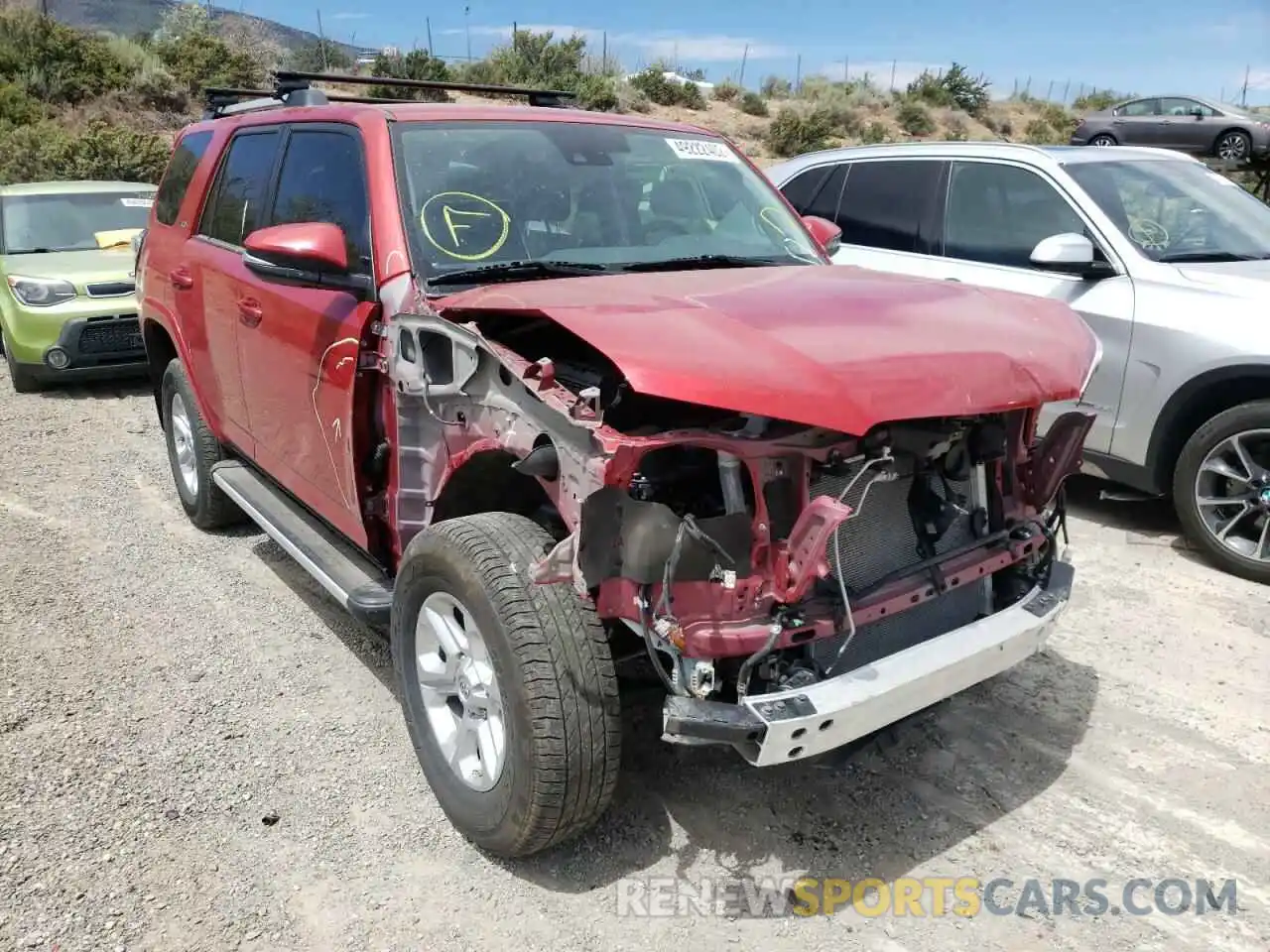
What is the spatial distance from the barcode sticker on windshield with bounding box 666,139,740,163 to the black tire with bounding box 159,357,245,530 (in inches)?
106

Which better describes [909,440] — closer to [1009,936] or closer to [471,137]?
[1009,936]

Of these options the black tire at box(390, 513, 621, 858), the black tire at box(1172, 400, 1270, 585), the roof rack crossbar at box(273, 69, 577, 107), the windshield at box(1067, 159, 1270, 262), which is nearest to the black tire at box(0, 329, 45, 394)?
the roof rack crossbar at box(273, 69, 577, 107)

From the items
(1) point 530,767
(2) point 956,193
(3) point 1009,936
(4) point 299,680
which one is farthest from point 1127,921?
(2) point 956,193

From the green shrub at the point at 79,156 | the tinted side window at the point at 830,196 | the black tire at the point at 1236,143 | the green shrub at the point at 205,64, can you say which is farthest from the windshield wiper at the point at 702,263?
the green shrub at the point at 205,64

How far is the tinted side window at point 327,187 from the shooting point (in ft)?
11.0

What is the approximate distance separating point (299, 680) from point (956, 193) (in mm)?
4712

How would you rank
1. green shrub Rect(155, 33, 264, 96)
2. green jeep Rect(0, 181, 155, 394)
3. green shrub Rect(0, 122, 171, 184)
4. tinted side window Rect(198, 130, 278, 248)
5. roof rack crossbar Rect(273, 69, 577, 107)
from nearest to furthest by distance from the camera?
1. tinted side window Rect(198, 130, 278, 248)
2. roof rack crossbar Rect(273, 69, 577, 107)
3. green jeep Rect(0, 181, 155, 394)
4. green shrub Rect(0, 122, 171, 184)
5. green shrub Rect(155, 33, 264, 96)

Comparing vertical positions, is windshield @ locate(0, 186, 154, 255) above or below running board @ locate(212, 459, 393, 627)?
above

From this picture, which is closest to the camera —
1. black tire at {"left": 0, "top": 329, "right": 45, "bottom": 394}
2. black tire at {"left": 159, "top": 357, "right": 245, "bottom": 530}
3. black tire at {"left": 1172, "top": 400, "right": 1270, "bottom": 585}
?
black tire at {"left": 1172, "top": 400, "right": 1270, "bottom": 585}

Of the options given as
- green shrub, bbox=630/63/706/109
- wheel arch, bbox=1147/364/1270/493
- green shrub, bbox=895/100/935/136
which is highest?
green shrub, bbox=630/63/706/109

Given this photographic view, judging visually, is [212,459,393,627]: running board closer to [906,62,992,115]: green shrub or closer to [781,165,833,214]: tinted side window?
[781,165,833,214]: tinted side window

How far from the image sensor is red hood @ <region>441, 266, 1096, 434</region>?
2.18 m

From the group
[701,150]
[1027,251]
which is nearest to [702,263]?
[701,150]

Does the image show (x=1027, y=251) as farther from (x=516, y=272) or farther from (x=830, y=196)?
(x=516, y=272)
